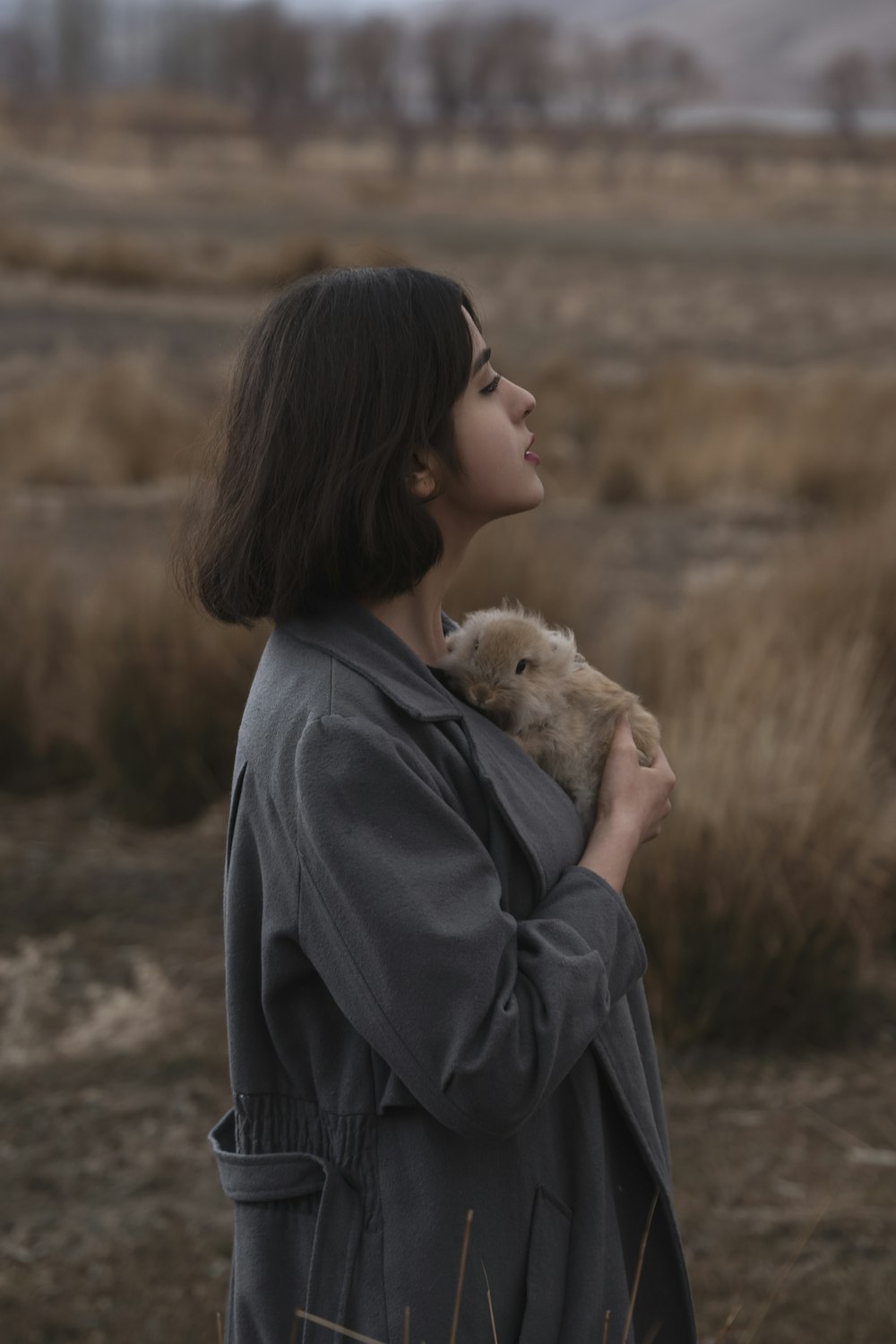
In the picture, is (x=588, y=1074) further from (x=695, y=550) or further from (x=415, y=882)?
(x=695, y=550)

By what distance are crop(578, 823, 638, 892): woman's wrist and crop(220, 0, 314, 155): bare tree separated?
294 ft

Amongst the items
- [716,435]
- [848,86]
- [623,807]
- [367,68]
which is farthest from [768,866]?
[848,86]

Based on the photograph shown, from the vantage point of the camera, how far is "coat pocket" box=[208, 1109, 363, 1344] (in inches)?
61.1

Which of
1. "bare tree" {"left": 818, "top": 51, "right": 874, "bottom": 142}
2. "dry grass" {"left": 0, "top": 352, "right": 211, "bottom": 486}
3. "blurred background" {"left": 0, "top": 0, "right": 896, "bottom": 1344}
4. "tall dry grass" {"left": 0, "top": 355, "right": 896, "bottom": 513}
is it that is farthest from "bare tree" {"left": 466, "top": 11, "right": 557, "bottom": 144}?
"dry grass" {"left": 0, "top": 352, "right": 211, "bottom": 486}

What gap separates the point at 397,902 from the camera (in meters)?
1.42

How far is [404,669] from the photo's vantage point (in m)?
1.59

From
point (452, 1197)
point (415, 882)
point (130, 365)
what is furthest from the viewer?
point (130, 365)

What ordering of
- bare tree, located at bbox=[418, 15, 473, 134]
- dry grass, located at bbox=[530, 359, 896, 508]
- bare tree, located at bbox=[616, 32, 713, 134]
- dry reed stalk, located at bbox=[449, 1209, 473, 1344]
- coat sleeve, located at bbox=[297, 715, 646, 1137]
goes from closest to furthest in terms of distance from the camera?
1. coat sleeve, located at bbox=[297, 715, 646, 1137]
2. dry reed stalk, located at bbox=[449, 1209, 473, 1344]
3. dry grass, located at bbox=[530, 359, 896, 508]
4. bare tree, located at bbox=[418, 15, 473, 134]
5. bare tree, located at bbox=[616, 32, 713, 134]

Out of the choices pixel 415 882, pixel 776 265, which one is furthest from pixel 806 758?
pixel 776 265

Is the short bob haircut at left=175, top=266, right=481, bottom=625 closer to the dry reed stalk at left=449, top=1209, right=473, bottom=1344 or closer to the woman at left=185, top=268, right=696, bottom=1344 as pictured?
the woman at left=185, top=268, right=696, bottom=1344

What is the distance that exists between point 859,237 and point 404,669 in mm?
36139

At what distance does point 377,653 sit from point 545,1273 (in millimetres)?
670

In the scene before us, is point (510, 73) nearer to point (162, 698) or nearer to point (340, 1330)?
point (162, 698)

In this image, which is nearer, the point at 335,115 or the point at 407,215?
the point at 407,215
